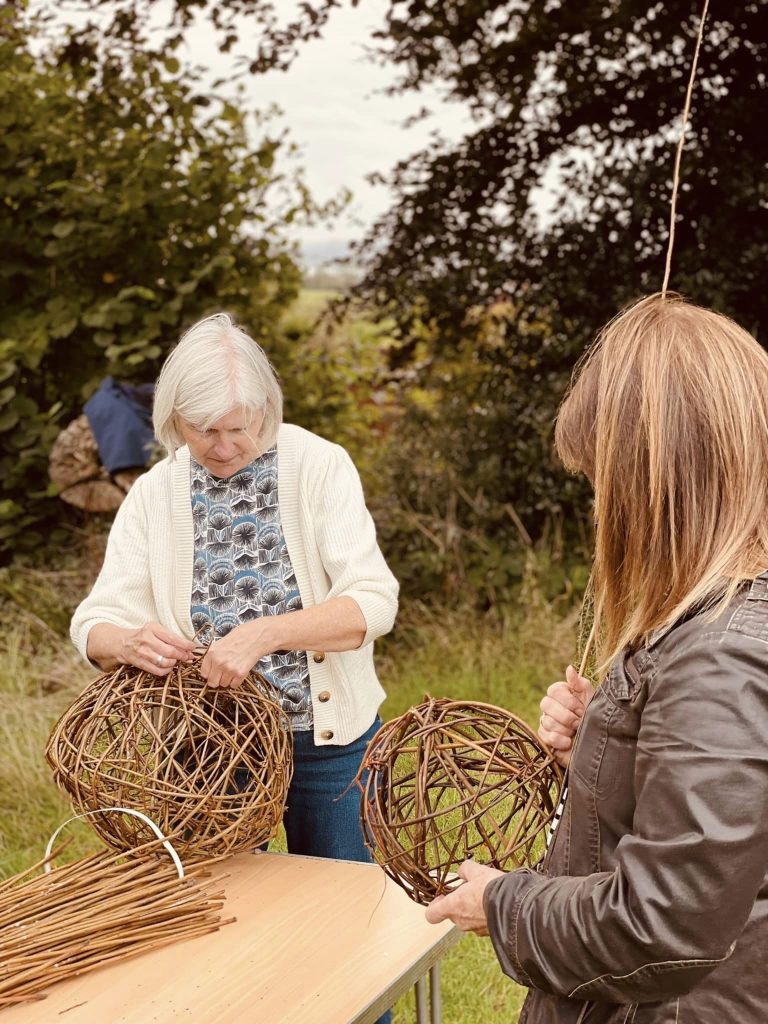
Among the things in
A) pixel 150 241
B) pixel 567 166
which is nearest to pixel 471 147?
pixel 567 166

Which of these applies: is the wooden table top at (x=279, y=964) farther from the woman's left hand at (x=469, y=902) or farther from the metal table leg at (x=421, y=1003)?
the woman's left hand at (x=469, y=902)

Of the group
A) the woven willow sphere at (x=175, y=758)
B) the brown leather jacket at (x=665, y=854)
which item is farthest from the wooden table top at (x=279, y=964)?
the brown leather jacket at (x=665, y=854)

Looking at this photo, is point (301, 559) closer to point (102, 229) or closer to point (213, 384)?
point (213, 384)

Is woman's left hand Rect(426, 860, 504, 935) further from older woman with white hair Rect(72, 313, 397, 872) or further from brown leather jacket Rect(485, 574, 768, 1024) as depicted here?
older woman with white hair Rect(72, 313, 397, 872)

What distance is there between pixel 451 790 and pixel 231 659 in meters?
0.51

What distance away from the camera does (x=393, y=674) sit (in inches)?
192

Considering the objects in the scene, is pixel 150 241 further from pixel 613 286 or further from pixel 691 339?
pixel 691 339

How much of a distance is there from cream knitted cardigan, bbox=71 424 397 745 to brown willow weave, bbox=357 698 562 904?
56 centimetres

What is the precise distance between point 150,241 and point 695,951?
509 cm

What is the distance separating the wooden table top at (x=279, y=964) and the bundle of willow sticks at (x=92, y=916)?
0.02 metres

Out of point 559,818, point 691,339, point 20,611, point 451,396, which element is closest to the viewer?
point 691,339

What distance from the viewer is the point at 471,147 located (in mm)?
5746

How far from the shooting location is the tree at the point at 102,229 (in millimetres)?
5484

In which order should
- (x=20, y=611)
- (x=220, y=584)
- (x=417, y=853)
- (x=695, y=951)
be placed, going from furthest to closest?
(x=20, y=611) < (x=220, y=584) < (x=417, y=853) < (x=695, y=951)
